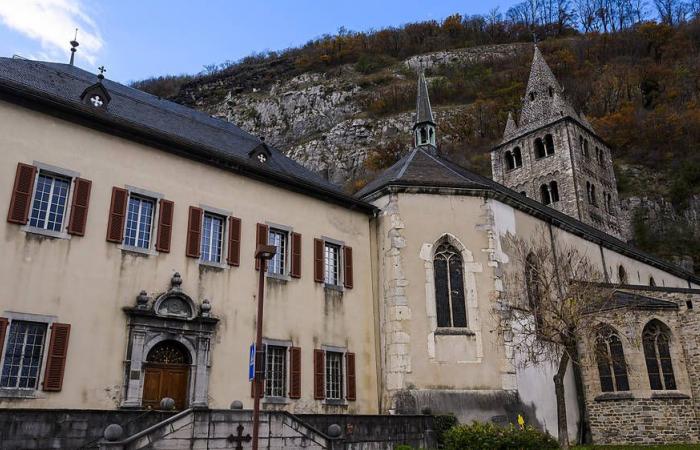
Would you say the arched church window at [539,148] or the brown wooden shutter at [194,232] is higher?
the arched church window at [539,148]

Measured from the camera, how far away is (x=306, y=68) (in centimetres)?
8356

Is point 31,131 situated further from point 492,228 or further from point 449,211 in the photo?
point 492,228

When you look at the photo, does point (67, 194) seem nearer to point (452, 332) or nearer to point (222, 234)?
point (222, 234)

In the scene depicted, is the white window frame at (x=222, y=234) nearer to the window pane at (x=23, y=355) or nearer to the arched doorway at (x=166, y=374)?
the arched doorway at (x=166, y=374)

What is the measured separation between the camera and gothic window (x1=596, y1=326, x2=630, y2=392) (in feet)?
66.6

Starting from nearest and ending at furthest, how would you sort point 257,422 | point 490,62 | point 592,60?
point 257,422
point 592,60
point 490,62

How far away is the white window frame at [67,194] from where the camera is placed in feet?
41.3

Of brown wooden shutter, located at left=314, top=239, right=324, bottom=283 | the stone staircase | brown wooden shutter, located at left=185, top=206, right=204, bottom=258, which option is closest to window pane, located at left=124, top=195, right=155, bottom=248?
brown wooden shutter, located at left=185, top=206, right=204, bottom=258

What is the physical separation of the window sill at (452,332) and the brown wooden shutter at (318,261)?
408cm

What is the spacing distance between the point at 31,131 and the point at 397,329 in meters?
11.5

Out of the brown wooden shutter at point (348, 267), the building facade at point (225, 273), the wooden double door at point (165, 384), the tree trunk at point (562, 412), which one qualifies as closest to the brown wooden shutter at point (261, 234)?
the building facade at point (225, 273)

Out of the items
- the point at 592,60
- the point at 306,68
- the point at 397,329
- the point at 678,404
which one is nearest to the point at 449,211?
the point at 397,329

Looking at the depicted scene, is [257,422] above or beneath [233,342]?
beneath

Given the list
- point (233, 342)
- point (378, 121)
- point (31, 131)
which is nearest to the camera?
point (31, 131)
